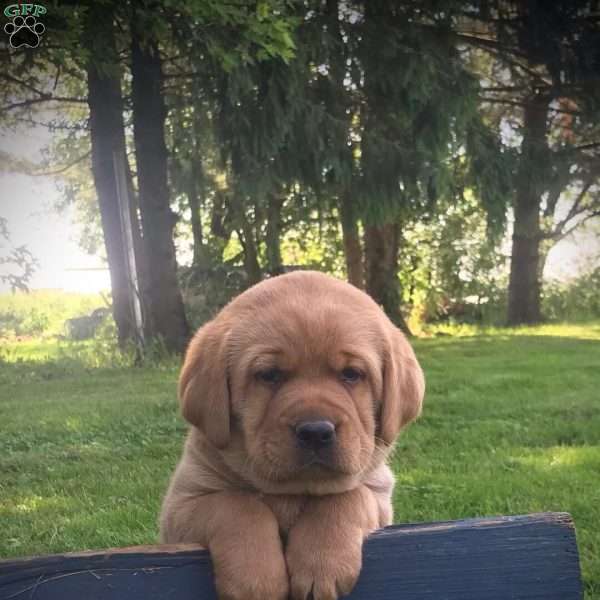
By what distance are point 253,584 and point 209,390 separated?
58 centimetres

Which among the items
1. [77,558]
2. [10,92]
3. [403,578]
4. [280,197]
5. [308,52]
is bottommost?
[403,578]

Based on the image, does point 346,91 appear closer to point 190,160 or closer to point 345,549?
point 190,160

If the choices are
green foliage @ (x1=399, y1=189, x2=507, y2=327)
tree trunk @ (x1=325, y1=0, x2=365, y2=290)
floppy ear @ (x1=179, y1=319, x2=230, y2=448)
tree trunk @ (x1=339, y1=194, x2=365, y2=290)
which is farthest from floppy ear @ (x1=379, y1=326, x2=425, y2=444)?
green foliage @ (x1=399, y1=189, x2=507, y2=327)

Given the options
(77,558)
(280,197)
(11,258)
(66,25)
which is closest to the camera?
(77,558)

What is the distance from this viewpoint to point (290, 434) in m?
1.92

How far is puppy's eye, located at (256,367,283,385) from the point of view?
2.05 metres

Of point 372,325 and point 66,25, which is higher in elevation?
point 66,25

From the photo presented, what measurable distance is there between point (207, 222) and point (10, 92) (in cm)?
253

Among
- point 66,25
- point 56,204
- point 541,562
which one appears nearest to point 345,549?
point 541,562

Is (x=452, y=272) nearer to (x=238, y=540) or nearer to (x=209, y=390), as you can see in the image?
(x=209, y=390)

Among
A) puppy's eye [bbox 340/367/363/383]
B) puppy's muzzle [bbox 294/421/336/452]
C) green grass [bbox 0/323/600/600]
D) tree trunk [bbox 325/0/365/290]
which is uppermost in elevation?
tree trunk [bbox 325/0/365/290]

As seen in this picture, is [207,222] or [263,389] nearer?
[263,389]

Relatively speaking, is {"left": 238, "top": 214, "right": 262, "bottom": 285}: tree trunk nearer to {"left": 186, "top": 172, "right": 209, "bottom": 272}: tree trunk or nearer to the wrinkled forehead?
{"left": 186, "top": 172, "right": 209, "bottom": 272}: tree trunk

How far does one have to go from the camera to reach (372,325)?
222 cm
